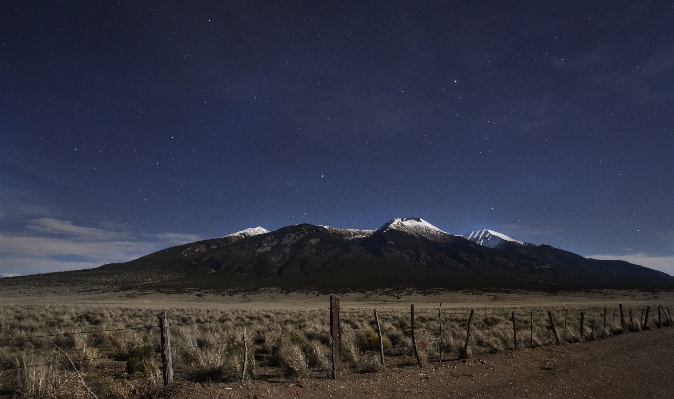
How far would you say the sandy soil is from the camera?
29.5 ft

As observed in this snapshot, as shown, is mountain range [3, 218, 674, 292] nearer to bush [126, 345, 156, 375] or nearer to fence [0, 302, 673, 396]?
fence [0, 302, 673, 396]

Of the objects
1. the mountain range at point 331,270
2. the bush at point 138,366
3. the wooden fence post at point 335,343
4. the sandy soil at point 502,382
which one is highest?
the wooden fence post at point 335,343

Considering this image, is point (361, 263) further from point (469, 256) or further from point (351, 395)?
point (351, 395)

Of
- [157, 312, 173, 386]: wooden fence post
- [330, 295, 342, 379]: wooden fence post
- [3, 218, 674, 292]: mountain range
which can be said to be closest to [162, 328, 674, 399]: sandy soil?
[330, 295, 342, 379]: wooden fence post

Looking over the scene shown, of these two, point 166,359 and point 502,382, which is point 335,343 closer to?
point 166,359

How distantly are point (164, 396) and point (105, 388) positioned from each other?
1.94 m

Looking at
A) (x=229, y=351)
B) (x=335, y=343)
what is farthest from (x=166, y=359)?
(x=229, y=351)

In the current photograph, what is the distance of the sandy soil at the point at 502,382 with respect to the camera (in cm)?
898

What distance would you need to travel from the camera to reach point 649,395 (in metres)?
9.26

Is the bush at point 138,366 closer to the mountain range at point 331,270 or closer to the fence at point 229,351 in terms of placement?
the fence at point 229,351

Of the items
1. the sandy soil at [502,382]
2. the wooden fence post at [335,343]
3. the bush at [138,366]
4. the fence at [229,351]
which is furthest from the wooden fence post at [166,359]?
the wooden fence post at [335,343]

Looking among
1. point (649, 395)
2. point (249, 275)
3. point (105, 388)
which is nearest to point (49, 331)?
point (105, 388)

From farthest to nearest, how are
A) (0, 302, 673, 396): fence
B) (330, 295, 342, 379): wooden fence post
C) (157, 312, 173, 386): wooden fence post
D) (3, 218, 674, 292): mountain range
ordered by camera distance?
1. (3, 218, 674, 292): mountain range
2. (330, 295, 342, 379): wooden fence post
3. (0, 302, 673, 396): fence
4. (157, 312, 173, 386): wooden fence post

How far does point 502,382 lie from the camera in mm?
10227
